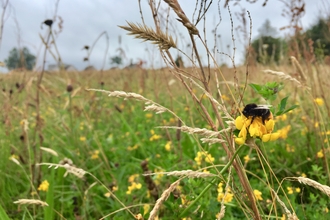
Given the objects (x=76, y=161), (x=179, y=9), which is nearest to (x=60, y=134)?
(x=76, y=161)

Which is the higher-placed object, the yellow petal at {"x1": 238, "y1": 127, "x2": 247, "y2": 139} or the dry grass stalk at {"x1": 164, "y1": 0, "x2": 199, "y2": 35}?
the dry grass stalk at {"x1": 164, "y1": 0, "x2": 199, "y2": 35}

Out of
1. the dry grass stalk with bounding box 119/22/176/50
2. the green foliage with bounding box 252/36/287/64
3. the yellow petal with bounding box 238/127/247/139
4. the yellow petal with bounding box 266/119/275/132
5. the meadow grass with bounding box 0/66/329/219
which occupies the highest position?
the green foliage with bounding box 252/36/287/64

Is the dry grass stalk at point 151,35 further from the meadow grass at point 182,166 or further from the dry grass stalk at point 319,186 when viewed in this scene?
the dry grass stalk at point 319,186

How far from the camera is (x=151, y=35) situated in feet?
2.24

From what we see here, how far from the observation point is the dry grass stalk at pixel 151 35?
0.66 metres

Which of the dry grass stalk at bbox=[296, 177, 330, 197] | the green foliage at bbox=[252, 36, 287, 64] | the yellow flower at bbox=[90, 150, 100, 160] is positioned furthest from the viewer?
the green foliage at bbox=[252, 36, 287, 64]

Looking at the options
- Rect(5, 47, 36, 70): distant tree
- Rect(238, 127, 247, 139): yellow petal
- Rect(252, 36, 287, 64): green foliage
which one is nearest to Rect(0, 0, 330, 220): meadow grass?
Rect(238, 127, 247, 139): yellow petal

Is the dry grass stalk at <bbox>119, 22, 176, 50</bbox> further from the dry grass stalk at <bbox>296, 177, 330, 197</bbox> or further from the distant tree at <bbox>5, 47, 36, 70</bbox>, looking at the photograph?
the distant tree at <bbox>5, 47, 36, 70</bbox>

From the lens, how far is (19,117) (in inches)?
115

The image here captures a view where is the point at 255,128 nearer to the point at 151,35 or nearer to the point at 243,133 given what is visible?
the point at 243,133

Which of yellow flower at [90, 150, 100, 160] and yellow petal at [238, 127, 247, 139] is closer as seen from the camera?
yellow petal at [238, 127, 247, 139]

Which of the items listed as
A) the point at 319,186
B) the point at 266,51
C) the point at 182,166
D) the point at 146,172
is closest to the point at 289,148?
the point at 182,166

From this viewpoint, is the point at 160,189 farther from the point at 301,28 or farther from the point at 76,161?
the point at 301,28

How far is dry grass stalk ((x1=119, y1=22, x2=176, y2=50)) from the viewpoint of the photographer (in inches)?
26.1
